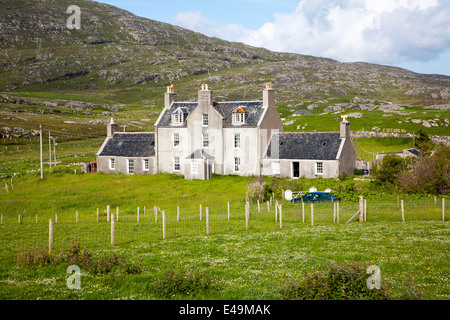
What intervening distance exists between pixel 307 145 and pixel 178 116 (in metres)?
19.4

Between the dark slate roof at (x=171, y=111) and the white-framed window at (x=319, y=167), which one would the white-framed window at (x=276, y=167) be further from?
the dark slate roof at (x=171, y=111)

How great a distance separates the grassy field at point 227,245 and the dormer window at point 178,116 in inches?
802

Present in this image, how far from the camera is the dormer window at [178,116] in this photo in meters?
62.1

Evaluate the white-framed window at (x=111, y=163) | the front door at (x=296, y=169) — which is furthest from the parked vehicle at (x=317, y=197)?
the white-framed window at (x=111, y=163)

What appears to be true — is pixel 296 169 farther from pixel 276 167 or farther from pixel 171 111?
pixel 171 111

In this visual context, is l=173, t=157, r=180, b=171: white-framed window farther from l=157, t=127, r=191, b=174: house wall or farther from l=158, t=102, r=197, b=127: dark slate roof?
l=158, t=102, r=197, b=127: dark slate roof

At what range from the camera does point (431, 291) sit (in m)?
13.2

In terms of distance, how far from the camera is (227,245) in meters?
21.2

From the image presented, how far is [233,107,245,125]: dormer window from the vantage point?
58.8 m

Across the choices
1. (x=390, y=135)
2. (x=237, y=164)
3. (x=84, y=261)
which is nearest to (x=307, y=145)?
(x=237, y=164)

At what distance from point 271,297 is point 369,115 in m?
104

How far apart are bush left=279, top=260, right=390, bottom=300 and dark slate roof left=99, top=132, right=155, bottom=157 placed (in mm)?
53478

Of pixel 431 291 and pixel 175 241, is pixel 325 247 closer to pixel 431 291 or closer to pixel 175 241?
pixel 431 291
